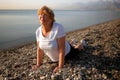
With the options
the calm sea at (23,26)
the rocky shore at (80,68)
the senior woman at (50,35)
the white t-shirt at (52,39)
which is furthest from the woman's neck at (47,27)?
the calm sea at (23,26)

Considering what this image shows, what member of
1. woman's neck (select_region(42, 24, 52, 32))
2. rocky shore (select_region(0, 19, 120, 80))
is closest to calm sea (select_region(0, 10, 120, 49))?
rocky shore (select_region(0, 19, 120, 80))

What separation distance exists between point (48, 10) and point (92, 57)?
9.83 feet

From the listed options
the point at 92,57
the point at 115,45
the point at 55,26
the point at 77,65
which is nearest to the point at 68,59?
the point at 77,65

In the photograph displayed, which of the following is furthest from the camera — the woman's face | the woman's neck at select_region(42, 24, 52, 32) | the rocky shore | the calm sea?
the calm sea

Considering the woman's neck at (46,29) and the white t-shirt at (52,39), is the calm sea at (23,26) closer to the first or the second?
the white t-shirt at (52,39)

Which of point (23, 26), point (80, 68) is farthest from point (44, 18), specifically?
point (23, 26)

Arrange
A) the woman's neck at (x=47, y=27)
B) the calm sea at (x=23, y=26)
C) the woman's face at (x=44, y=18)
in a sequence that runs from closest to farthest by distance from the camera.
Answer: the woman's face at (x=44, y=18)
the woman's neck at (x=47, y=27)
the calm sea at (x=23, y=26)

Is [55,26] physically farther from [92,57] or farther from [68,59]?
[92,57]

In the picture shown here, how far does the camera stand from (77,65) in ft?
24.5

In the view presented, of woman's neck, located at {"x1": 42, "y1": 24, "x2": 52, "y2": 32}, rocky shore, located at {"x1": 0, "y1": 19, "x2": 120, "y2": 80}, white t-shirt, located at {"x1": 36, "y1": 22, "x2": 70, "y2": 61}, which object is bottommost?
rocky shore, located at {"x1": 0, "y1": 19, "x2": 120, "y2": 80}

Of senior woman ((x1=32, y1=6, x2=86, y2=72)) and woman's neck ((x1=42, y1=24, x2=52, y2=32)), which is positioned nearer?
senior woman ((x1=32, y1=6, x2=86, y2=72))

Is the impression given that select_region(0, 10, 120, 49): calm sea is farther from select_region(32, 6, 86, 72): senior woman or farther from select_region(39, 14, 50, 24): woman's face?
select_region(39, 14, 50, 24): woman's face

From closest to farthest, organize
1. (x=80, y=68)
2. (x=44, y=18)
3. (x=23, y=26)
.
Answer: (x=44, y=18) → (x=80, y=68) → (x=23, y=26)

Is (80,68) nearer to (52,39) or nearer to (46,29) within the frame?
(52,39)
